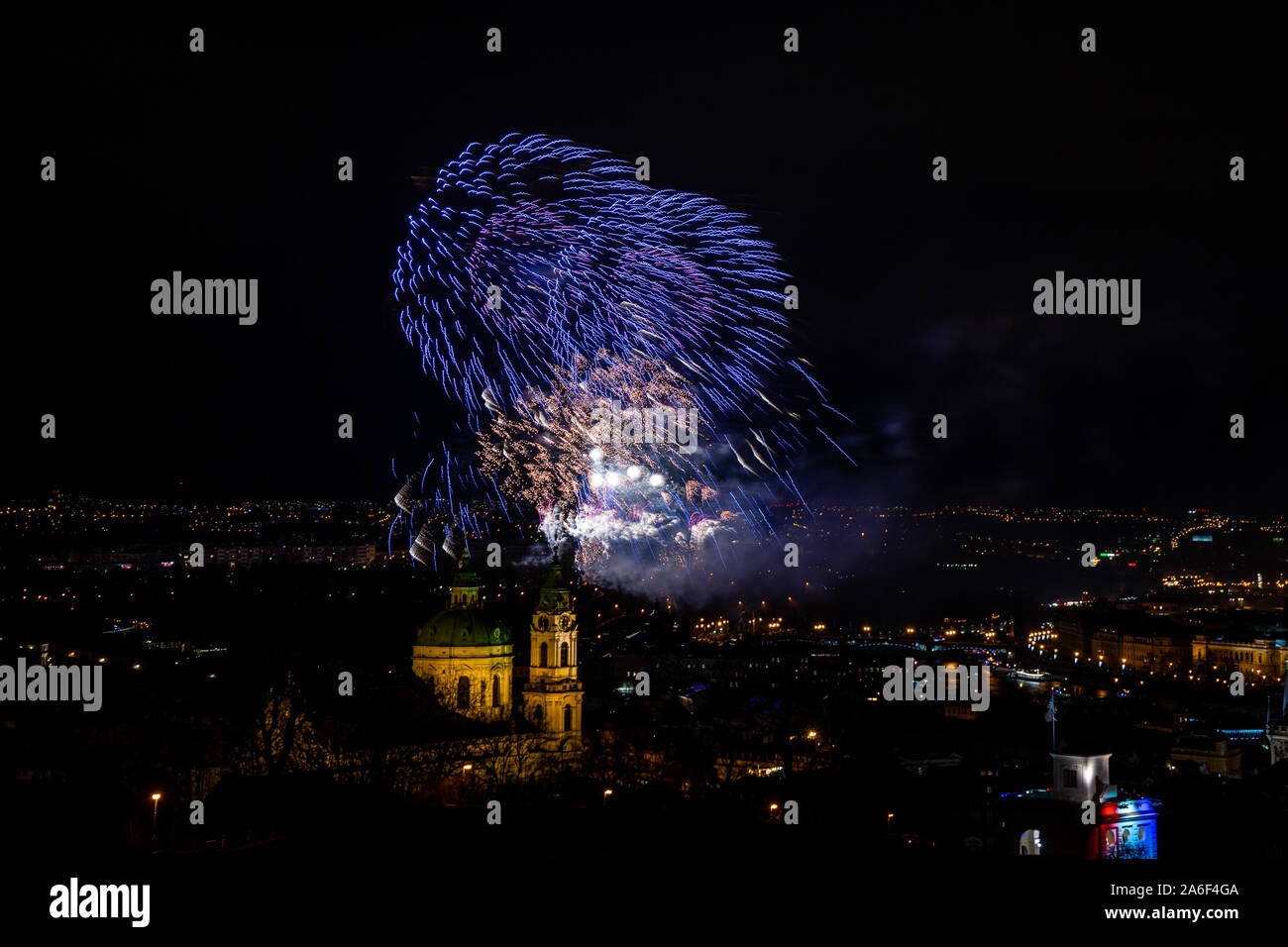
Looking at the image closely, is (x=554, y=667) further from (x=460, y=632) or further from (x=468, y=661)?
(x=460, y=632)

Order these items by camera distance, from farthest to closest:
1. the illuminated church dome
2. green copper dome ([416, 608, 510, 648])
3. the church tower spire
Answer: green copper dome ([416, 608, 510, 648]) → the illuminated church dome → the church tower spire

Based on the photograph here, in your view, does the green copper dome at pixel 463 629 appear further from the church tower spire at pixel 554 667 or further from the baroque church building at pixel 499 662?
the church tower spire at pixel 554 667

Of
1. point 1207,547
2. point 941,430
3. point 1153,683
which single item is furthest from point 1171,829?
point 1207,547

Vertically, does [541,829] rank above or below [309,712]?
above

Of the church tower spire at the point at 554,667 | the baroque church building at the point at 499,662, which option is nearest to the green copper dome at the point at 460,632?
the baroque church building at the point at 499,662

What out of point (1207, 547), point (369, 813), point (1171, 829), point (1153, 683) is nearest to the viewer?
point (369, 813)

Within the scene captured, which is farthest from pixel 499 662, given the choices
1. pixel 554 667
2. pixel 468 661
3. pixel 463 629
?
pixel 554 667

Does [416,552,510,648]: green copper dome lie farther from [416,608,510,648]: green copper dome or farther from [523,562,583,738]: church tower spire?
[523,562,583,738]: church tower spire

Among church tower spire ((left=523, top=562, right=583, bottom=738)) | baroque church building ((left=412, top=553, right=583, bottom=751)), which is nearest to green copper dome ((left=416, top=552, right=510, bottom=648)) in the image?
baroque church building ((left=412, top=553, right=583, bottom=751))
